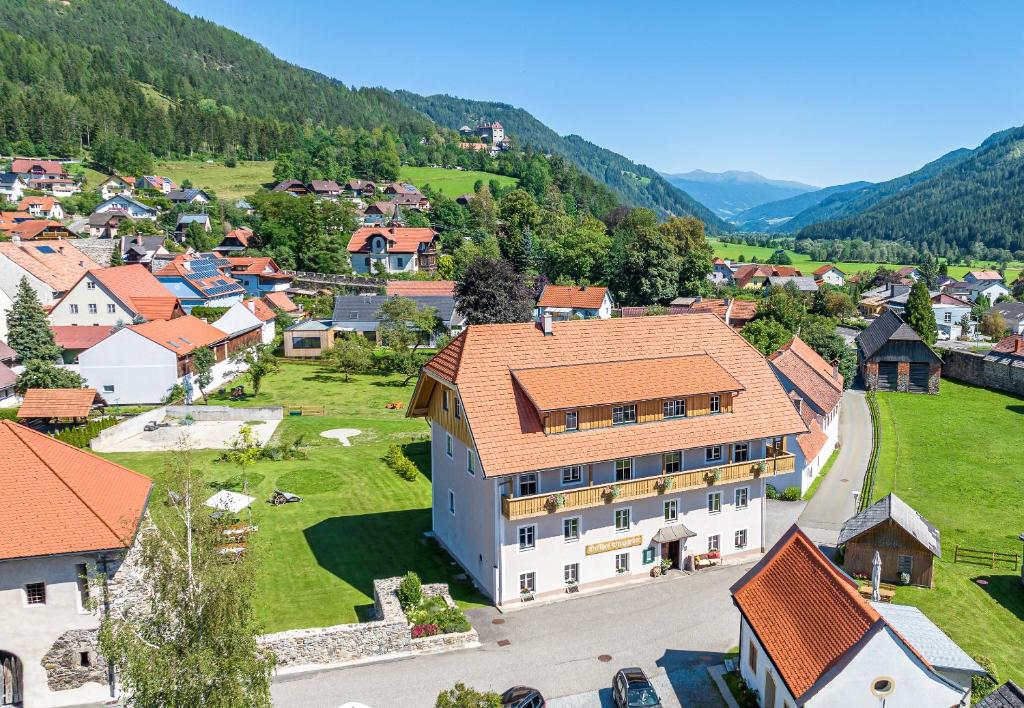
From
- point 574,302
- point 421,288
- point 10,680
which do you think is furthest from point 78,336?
point 574,302

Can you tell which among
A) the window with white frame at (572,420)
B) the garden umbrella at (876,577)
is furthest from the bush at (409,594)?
the garden umbrella at (876,577)

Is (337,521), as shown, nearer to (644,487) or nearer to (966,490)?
(644,487)

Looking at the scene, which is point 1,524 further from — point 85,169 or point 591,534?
point 85,169

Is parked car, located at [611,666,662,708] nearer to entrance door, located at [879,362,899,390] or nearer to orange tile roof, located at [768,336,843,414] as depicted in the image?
orange tile roof, located at [768,336,843,414]

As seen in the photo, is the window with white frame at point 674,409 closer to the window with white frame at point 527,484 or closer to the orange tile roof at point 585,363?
the orange tile roof at point 585,363

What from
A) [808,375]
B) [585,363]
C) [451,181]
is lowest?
[808,375]

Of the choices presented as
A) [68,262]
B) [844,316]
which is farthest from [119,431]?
[844,316]
